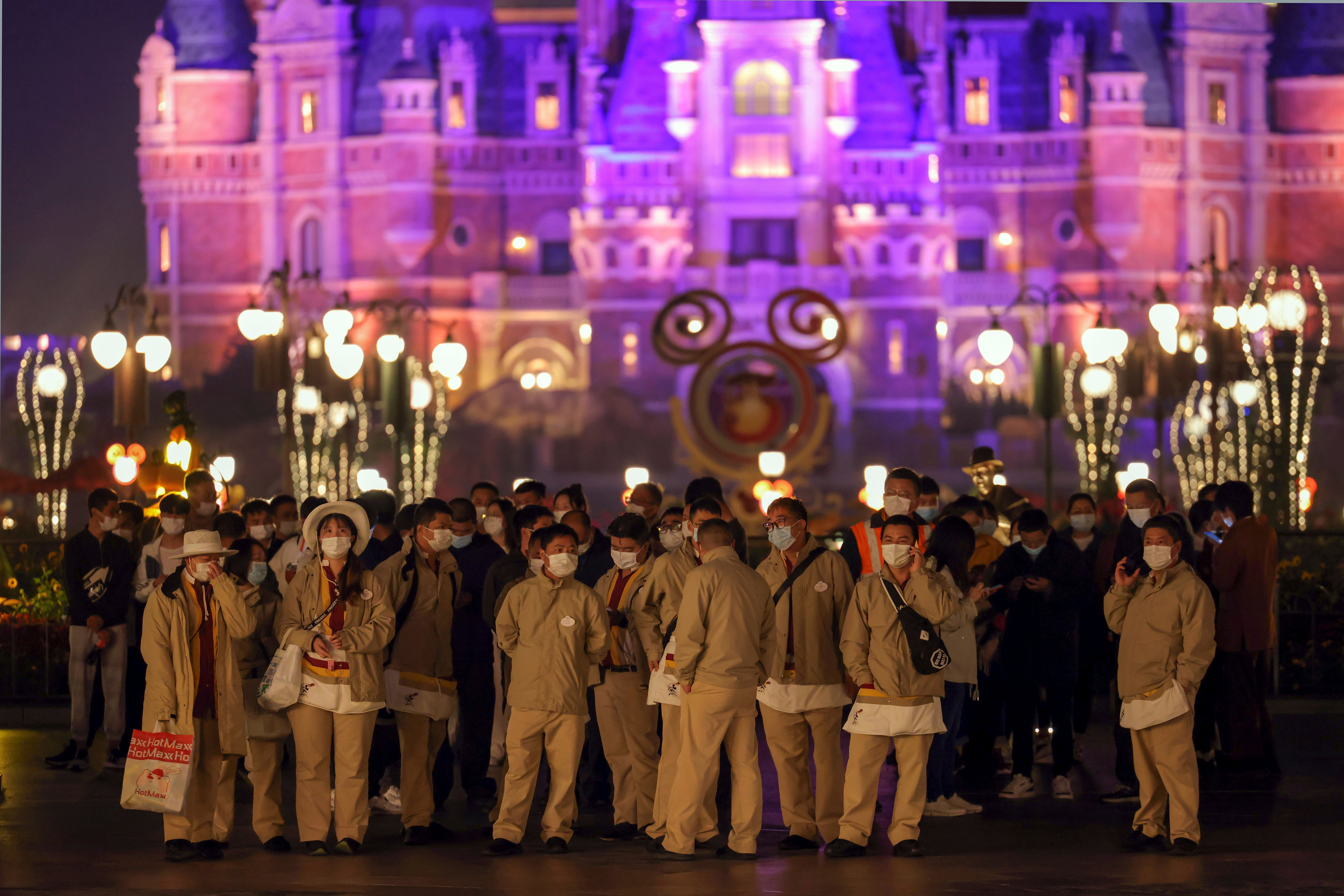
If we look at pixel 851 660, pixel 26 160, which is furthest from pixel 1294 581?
pixel 26 160

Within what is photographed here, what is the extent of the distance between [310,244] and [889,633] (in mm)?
28691

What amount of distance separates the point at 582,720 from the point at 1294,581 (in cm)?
673

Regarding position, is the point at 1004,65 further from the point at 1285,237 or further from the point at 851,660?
the point at 851,660

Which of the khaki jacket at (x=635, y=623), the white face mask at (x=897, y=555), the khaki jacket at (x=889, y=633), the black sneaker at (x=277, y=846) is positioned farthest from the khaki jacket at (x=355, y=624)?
the white face mask at (x=897, y=555)

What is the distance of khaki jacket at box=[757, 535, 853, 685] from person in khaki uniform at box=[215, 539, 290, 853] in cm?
200

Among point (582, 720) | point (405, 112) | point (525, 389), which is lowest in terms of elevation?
point (582, 720)

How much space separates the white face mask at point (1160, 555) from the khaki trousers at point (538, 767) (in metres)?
2.26

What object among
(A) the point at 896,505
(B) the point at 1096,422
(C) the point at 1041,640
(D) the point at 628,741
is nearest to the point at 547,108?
(B) the point at 1096,422

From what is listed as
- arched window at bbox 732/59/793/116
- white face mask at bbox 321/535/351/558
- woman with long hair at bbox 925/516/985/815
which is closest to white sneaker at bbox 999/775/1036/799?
woman with long hair at bbox 925/516/985/815

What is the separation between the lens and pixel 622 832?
7027 mm

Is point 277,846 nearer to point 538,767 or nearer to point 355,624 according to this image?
point 355,624

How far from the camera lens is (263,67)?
33.7m

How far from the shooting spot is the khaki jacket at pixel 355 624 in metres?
6.45

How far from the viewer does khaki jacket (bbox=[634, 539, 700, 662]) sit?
6.89 meters
